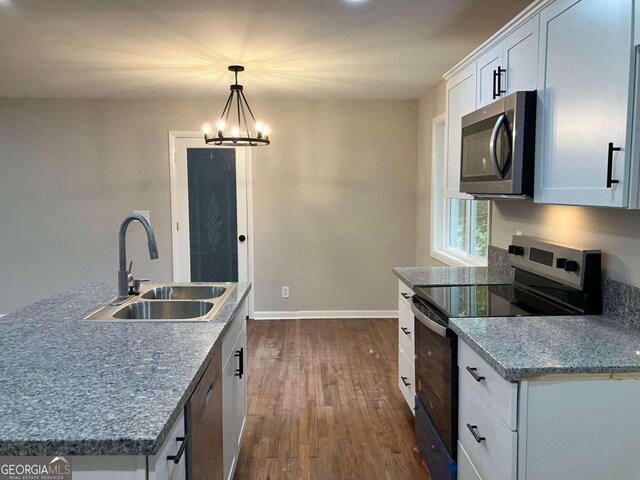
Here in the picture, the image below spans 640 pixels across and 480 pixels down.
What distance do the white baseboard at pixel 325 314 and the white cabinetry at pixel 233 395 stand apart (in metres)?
2.78

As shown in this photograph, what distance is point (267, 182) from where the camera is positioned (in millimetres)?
5234

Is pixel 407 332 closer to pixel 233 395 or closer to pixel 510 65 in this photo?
pixel 233 395

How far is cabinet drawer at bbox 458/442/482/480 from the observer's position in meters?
1.78

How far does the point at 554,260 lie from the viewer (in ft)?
7.25

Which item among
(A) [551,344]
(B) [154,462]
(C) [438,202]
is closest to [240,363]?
(B) [154,462]

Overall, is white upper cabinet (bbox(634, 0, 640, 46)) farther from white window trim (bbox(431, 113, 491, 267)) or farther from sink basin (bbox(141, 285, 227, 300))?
white window trim (bbox(431, 113, 491, 267))

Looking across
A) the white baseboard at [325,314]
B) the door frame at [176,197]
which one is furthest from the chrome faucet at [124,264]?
the white baseboard at [325,314]

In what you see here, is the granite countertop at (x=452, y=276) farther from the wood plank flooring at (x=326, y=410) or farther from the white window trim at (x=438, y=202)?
the white window trim at (x=438, y=202)

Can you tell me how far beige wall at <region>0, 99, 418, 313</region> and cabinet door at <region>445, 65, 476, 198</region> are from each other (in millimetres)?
2103

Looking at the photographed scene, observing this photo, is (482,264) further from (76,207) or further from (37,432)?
(76,207)

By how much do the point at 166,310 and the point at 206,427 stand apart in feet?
2.92

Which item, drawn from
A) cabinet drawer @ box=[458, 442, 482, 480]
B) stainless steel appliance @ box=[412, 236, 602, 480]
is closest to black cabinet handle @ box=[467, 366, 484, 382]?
stainless steel appliance @ box=[412, 236, 602, 480]

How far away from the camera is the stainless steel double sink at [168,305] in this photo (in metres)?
2.08

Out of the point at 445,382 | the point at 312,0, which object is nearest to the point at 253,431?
the point at 445,382
